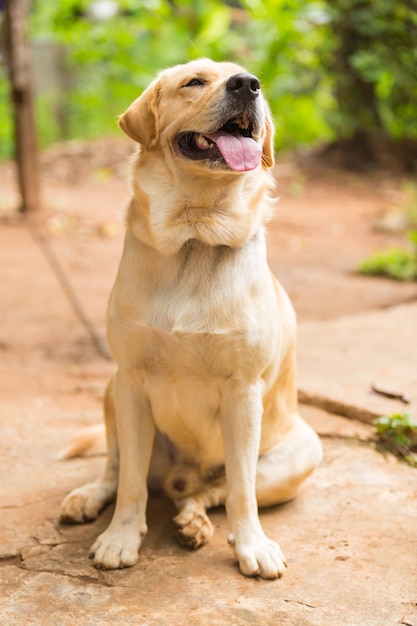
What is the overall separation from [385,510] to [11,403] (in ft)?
7.14

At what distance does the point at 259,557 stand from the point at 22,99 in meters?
7.32

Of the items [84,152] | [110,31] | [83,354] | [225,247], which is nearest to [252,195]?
[225,247]

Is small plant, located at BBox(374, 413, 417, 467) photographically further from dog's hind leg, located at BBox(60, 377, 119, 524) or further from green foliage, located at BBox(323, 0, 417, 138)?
green foliage, located at BBox(323, 0, 417, 138)

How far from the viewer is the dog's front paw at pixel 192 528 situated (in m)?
2.86

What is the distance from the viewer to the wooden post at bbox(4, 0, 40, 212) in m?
8.70

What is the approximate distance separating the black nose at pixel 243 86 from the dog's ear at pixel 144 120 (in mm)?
313

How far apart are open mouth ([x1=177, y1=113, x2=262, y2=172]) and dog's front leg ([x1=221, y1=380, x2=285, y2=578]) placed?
75cm

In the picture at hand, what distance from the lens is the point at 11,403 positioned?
437 centimetres

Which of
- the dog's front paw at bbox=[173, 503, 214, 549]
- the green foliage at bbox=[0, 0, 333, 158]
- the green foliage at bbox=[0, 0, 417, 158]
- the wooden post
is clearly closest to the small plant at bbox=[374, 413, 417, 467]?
the dog's front paw at bbox=[173, 503, 214, 549]

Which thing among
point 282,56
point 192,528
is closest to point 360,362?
point 192,528

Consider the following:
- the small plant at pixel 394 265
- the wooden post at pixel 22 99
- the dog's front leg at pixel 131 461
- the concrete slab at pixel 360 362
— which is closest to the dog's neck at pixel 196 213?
the dog's front leg at pixel 131 461

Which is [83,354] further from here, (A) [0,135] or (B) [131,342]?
(A) [0,135]

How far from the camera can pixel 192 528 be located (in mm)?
2859

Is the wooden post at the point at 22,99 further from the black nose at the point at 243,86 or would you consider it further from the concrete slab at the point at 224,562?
the black nose at the point at 243,86
